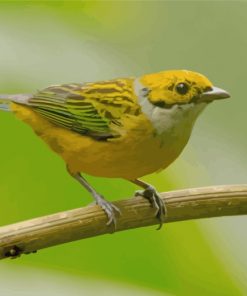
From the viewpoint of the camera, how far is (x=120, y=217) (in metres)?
2.00

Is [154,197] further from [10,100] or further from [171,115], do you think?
[10,100]

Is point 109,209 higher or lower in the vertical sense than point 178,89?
lower

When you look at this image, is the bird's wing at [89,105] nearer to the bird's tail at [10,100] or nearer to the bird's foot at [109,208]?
the bird's tail at [10,100]

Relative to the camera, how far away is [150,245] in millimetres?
1939

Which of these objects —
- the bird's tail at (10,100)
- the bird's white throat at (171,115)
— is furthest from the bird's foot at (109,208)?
the bird's tail at (10,100)

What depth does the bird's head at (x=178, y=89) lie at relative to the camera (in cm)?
198

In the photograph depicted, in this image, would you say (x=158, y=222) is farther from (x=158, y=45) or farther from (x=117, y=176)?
(x=158, y=45)

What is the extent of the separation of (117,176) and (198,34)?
41 centimetres

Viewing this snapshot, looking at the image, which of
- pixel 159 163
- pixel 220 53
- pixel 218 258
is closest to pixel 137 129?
pixel 159 163

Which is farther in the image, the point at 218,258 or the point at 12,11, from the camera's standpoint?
the point at 12,11

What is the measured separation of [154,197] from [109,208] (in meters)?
0.20

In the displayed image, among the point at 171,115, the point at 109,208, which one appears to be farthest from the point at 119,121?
the point at 109,208

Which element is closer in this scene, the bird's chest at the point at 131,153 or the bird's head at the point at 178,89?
the bird's head at the point at 178,89

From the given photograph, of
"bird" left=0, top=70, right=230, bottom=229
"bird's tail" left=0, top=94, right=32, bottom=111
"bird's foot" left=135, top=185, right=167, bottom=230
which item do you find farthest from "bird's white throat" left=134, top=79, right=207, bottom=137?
"bird's tail" left=0, top=94, right=32, bottom=111
